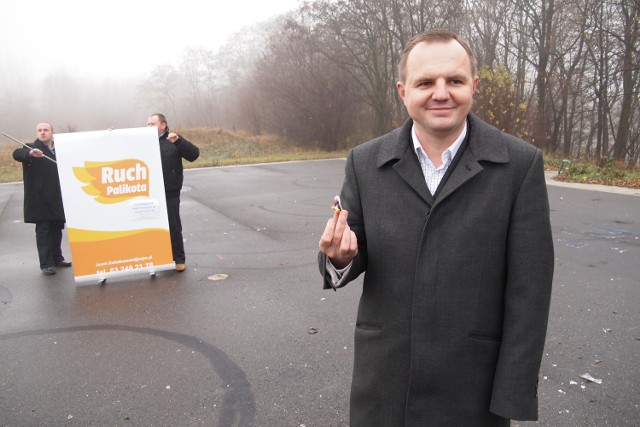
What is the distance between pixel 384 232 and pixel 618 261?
5807mm

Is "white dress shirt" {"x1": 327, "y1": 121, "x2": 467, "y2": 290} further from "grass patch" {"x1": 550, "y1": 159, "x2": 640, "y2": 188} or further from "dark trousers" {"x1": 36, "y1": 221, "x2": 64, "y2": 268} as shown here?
"grass patch" {"x1": 550, "y1": 159, "x2": 640, "y2": 188}

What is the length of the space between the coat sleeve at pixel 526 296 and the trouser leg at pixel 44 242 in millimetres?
6423

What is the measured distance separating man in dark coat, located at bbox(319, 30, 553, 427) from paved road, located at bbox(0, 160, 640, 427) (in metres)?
1.56

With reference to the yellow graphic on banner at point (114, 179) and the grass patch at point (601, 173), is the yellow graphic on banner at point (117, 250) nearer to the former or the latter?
the yellow graphic on banner at point (114, 179)

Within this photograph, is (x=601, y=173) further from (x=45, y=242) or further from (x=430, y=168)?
(x=430, y=168)

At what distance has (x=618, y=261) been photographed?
615cm

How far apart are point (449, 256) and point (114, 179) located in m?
5.20

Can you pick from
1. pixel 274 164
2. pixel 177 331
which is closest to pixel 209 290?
pixel 177 331

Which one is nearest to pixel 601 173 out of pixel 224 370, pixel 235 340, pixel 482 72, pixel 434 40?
pixel 482 72

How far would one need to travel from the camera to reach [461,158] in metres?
1.66

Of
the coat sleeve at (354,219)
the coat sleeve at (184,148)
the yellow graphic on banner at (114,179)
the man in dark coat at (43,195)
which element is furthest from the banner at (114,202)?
the coat sleeve at (354,219)

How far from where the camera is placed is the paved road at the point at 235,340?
3.19 m

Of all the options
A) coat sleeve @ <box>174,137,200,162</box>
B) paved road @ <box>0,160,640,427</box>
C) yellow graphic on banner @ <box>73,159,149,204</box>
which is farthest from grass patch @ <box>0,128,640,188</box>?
yellow graphic on banner @ <box>73,159,149,204</box>

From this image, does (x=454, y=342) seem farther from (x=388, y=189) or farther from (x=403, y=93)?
(x=403, y=93)
